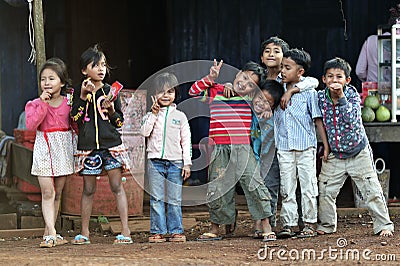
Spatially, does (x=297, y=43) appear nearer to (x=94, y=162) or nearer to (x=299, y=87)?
(x=299, y=87)

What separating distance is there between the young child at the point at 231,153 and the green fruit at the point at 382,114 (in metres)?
2.11

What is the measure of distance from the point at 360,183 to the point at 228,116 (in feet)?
4.22

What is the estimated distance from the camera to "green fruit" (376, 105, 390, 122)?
8.44 metres

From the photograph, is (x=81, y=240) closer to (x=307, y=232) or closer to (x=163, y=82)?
(x=163, y=82)

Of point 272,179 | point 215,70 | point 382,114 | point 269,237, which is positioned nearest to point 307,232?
point 269,237

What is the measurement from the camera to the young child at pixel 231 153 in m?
6.83

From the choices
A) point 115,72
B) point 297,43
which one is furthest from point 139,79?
point 297,43

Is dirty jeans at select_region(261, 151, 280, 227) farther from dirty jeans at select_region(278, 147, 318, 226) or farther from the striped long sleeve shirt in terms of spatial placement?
the striped long sleeve shirt

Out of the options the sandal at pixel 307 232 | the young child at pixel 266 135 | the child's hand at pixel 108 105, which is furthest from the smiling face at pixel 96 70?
the sandal at pixel 307 232

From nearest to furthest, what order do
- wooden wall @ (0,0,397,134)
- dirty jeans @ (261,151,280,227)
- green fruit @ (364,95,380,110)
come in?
dirty jeans @ (261,151,280,227) → green fruit @ (364,95,380,110) → wooden wall @ (0,0,397,134)

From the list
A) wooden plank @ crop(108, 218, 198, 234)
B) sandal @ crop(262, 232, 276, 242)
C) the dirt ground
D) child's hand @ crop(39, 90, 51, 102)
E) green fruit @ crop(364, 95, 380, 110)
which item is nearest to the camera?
the dirt ground

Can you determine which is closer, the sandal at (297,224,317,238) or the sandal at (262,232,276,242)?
the sandal at (262,232,276,242)

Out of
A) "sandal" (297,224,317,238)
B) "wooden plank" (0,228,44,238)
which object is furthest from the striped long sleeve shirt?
"wooden plank" (0,228,44,238)

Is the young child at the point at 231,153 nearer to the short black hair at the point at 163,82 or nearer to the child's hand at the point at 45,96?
the short black hair at the point at 163,82
